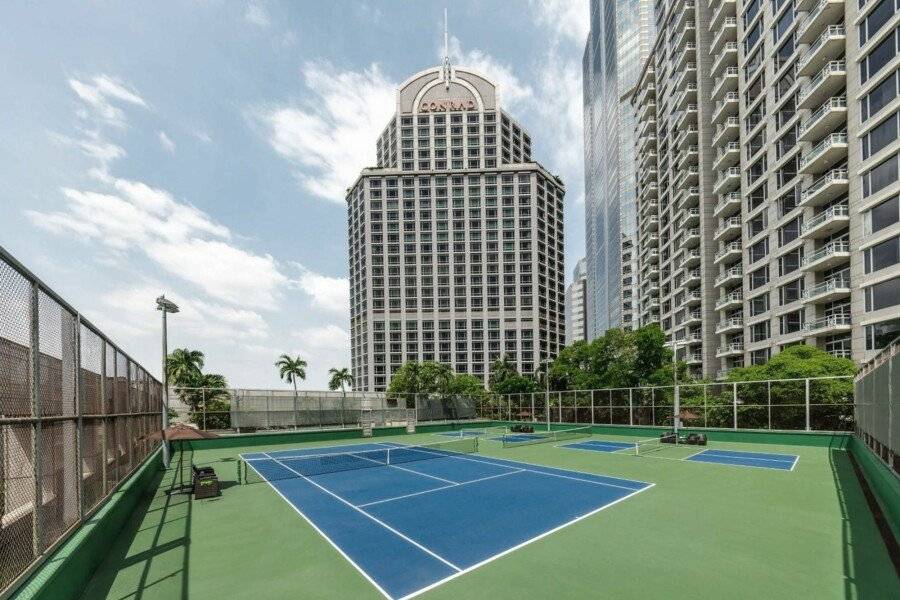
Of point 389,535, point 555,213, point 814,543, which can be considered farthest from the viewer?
point 555,213

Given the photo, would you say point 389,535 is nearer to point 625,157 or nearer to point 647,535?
point 647,535

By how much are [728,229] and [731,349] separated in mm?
14940

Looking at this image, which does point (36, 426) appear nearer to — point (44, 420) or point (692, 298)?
point (44, 420)

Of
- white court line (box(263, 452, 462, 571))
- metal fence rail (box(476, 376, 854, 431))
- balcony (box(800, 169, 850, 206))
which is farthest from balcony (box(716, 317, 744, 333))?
white court line (box(263, 452, 462, 571))

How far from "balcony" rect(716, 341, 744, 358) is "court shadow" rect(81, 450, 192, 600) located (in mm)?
59204

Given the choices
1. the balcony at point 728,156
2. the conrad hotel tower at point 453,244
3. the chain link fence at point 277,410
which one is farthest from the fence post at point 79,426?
the conrad hotel tower at point 453,244

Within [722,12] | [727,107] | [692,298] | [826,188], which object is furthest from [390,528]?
[722,12]

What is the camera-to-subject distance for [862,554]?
991 cm

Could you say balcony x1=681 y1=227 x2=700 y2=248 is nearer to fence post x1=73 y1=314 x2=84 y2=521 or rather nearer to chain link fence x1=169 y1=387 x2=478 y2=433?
chain link fence x1=169 y1=387 x2=478 y2=433

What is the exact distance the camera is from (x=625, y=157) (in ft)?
452

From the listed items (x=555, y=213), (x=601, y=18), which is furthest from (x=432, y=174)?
(x=601, y=18)

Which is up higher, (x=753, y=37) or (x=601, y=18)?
(x=601, y=18)

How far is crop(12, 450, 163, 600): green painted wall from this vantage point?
6.29 meters

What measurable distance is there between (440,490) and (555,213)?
119815 mm
